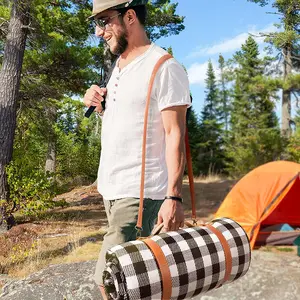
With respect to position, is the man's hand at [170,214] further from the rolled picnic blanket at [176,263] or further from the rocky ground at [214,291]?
the rocky ground at [214,291]

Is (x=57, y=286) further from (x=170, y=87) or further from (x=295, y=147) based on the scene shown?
(x=295, y=147)

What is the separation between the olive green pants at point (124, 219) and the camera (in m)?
1.83

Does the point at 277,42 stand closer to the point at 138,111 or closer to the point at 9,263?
the point at 9,263

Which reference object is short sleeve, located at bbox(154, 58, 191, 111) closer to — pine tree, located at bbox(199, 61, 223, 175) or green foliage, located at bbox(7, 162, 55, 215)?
green foliage, located at bbox(7, 162, 55, 215)

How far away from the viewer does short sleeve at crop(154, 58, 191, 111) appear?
1.78m

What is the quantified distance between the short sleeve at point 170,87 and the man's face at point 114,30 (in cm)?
28

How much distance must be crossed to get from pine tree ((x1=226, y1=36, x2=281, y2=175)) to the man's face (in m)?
22.0

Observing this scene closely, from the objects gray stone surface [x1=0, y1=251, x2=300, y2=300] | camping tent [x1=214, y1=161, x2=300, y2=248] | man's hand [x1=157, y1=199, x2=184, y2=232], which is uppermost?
man's hand [x1=157, y1=199, x2=184, y2=232]

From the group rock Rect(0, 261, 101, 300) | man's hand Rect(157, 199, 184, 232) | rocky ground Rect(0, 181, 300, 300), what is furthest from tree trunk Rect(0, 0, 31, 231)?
man's hand Rect(157, 199, 184, 232)

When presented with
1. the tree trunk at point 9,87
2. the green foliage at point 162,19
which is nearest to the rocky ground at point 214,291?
the tree trunk at point 9,87

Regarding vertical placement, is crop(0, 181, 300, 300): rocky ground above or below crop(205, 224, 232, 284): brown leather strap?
below

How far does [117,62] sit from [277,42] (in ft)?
46.4

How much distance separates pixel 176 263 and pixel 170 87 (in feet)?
2.52

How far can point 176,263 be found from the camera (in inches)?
63.1
